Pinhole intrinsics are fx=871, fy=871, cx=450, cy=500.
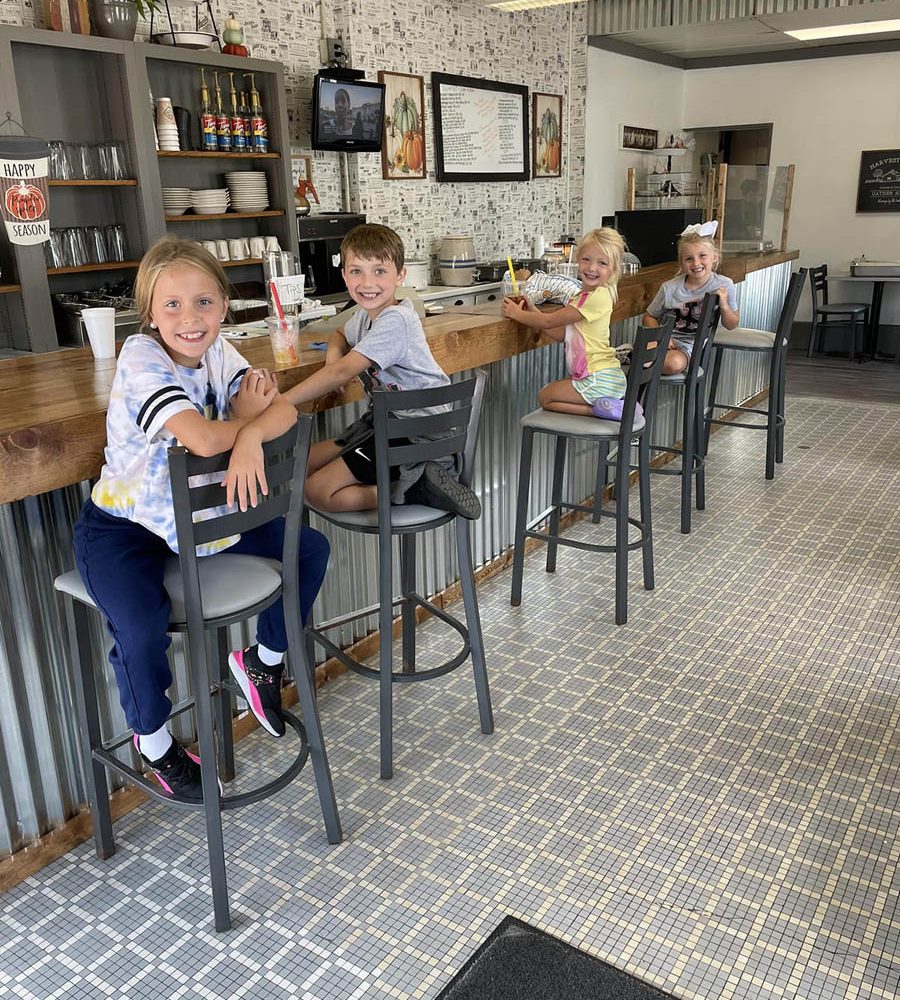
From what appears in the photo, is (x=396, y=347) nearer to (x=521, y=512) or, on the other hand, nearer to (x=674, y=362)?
(x=521, y=512)

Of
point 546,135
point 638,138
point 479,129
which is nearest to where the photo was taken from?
point 479,129

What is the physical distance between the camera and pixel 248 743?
2.52m

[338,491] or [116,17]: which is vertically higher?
[116,17]

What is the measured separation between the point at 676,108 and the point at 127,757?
10.0 meters

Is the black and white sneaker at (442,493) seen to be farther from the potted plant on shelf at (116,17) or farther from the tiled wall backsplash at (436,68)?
the tiled wall backsplash at (436,68)

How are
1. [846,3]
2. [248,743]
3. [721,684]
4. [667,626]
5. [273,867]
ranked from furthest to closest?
1. [846,3]
2. [667,626]
3. [721,684]
4. [248,743]
5. [273,867]

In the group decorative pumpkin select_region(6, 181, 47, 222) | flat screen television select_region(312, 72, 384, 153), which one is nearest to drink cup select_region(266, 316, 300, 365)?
Result: decorative pumpkin select_region(6, 181, 47, 222)

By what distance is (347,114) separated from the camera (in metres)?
5.67

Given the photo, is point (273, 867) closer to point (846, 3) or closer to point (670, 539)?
point (670, 539)

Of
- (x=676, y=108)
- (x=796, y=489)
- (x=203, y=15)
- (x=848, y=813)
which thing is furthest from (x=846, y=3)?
(x=848, y=813)

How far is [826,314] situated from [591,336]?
6773mm

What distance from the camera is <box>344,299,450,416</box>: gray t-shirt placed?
2.24 metres

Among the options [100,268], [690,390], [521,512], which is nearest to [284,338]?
[521,512]

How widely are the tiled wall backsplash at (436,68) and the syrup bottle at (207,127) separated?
0.49 m
